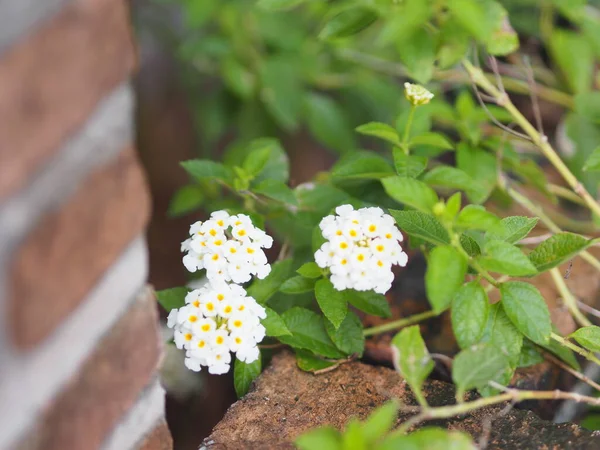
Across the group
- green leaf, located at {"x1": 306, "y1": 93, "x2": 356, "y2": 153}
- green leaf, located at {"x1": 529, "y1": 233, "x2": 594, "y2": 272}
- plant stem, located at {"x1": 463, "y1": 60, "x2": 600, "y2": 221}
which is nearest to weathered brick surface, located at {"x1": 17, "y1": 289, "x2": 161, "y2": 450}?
green leaf, located at {"x1": 529, "y1": 233, "x2": 594, "y2": 272}

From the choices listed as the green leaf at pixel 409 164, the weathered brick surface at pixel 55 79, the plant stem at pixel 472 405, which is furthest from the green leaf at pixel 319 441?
the green leaf at pixel 409 164

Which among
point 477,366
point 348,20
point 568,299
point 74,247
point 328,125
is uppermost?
point 74,247

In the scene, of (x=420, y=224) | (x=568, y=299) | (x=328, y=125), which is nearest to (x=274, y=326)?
(x=420, y=224)

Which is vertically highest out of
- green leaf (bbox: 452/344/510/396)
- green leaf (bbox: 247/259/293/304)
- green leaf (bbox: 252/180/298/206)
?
green leaf (bbox: 252/180/298/206)

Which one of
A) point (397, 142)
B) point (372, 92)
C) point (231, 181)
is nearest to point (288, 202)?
point (231, 181)

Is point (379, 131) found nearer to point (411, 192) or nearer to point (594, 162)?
point (411, 192)

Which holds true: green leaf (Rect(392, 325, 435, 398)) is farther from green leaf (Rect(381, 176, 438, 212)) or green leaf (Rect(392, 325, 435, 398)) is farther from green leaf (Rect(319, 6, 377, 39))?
green leaf (Rect(319, 6, 377, 39))

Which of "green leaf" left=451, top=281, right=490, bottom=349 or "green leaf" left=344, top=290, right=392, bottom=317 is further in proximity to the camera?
"green leaf" left=344, top=290, right=392, bottom=317
